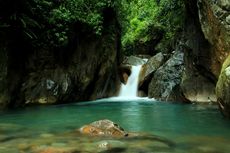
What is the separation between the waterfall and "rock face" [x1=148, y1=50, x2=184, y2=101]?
1691mm

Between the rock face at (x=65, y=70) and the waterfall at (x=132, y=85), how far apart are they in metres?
0.59

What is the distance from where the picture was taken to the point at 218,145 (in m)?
7.19

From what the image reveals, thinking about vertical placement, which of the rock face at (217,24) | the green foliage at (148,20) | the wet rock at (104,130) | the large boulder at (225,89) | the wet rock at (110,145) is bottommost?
the wet rock at (110,145)

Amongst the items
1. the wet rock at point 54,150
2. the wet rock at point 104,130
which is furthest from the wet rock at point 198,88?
the wet rock at point 54,150

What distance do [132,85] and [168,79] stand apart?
3458mm

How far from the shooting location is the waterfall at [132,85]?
77.4 ft

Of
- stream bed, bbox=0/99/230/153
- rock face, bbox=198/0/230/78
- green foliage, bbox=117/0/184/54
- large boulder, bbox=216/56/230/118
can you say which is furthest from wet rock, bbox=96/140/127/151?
green foliage, bbox=117/0/184/54

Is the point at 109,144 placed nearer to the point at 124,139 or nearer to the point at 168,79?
the point at 124,139

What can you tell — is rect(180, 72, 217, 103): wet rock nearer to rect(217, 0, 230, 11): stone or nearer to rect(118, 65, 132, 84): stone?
rect(217, 0, 230, 11): stone

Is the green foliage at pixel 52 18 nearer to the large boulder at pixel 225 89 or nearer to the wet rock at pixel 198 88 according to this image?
the wet rock at pixel 198 88

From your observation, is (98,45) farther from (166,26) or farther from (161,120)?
(161,120)

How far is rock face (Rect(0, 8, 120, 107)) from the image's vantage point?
50.4 feet

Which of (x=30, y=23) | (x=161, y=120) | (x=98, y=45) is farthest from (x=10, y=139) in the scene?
(x=98, y=45)

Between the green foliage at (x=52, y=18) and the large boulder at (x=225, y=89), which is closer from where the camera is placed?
the large boulder at (x=225, y=89)
